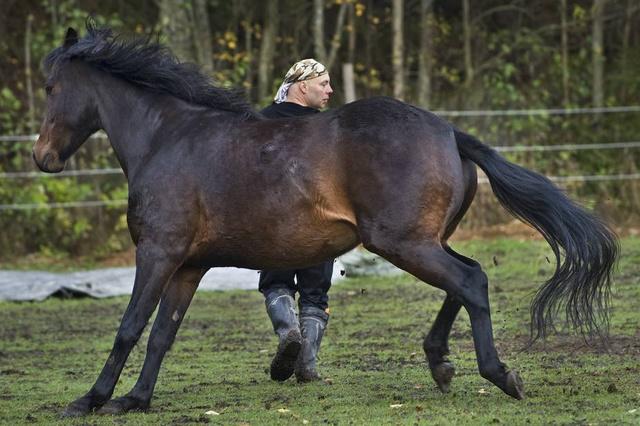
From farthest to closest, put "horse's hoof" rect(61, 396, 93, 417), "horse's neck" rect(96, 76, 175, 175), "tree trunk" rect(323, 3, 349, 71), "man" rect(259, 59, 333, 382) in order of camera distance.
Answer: "tree trunk" rect(323, 3, 349, 71) → "man" rect(259, 59, 333, 382) → "horse's neck" rect(96, 76, 175, 175) → "horse's hoof" rect(61, 396, 93, 417)

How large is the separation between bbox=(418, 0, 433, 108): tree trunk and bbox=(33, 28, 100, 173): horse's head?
41.8 feet

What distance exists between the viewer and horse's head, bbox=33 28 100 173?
25.1 ft

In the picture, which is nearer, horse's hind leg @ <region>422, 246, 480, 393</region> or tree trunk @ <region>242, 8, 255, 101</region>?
horse's hind leg @ <region>422, 246, 480, 393</region>

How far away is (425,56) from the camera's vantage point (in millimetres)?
20812

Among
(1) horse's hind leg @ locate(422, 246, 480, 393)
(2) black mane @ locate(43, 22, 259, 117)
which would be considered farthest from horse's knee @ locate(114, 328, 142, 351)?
(1) horse's hind leg @ locate(422, 246, 480, 393)

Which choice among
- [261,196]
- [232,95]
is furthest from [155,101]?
[261,196]

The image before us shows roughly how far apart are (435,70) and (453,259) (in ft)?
51.0

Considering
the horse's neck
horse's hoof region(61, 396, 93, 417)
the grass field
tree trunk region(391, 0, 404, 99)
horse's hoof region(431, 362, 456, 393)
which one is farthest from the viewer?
tree trunk region(391, 0, 404, 99)

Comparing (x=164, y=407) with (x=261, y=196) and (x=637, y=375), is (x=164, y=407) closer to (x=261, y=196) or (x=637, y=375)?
(x=261, y=196)

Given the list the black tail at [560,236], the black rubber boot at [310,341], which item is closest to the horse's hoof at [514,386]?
the black tail at [560,236]

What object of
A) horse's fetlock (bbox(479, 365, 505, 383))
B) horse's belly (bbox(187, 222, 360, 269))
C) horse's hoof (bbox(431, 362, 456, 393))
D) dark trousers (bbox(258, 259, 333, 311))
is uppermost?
horse's belly (bbox(187, 222, 360, 269))

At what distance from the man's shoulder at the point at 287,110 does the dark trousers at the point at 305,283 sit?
971mm

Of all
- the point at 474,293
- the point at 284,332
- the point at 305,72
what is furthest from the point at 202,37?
the point at 474,293

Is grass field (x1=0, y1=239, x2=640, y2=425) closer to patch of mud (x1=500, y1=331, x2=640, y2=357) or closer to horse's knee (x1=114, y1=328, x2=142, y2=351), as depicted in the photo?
patch of mud (x1=500, y1=331, x2=640, y2=357)
